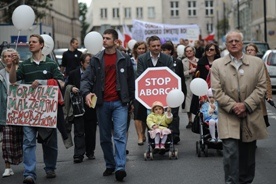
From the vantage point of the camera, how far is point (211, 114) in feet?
40.8

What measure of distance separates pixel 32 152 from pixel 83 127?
7.05 feet

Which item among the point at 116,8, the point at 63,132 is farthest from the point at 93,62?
the point at 116,8

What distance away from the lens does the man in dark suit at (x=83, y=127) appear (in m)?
12.5

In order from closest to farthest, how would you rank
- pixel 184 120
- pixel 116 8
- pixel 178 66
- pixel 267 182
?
pixel 267 182
pixel 178 66
pixel 184 120
pixel 116 8

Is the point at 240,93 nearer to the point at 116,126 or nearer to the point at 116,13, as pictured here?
the point at 116,126

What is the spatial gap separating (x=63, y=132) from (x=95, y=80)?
3.15 feet

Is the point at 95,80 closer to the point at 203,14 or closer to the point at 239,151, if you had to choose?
the point at 239,151

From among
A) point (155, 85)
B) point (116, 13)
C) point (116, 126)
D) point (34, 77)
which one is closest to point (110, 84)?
point (116, 126)

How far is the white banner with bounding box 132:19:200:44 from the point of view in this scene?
42938mm

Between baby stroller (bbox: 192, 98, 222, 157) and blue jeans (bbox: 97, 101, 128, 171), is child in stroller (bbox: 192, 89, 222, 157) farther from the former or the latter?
blue jeans (bbox: 97, 101, 128, 171)

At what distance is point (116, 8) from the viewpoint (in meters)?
142

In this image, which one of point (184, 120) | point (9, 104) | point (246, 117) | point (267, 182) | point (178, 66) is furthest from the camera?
point (184, 120)

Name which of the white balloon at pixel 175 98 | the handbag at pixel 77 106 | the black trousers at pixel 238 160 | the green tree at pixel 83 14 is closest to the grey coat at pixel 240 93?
the black trousers at pixel 238 160

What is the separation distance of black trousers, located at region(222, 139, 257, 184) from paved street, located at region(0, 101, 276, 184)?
1387mm
